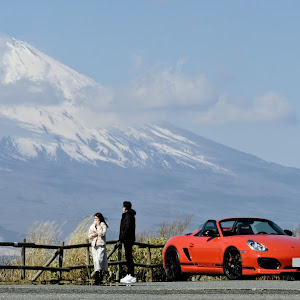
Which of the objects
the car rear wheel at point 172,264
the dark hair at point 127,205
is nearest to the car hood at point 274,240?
the car rear wheel at point 172,264

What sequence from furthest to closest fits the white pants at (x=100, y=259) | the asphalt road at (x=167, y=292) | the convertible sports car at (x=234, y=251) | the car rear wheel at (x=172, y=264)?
1. the car rear wheel at (x=172, y=264)
2. the white pants at (x=100, y=259)
3. the convertible sports car at (x=234, y=251)
4. the asphalt road at (x=167, y=292)

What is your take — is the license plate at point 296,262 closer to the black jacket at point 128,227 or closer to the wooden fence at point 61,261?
the black jacket at point 128,227

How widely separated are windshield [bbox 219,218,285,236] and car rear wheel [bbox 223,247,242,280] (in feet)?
1.94

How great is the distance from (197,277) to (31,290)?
897 cm

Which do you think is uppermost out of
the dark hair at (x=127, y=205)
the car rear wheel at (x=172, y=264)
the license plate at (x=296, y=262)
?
the dark hair at (x=127, y=205)

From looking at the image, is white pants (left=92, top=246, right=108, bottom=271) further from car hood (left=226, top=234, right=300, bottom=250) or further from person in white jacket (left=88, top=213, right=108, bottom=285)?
car hood (left=226, top=234, right=300, bottom=250)

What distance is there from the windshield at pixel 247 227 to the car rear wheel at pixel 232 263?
0.59 meters

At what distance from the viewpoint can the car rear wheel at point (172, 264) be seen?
74.3ft

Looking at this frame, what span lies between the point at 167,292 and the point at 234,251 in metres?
3.16

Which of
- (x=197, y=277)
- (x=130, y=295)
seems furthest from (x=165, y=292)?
(x=197, y=277)

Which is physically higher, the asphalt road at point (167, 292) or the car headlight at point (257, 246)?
the car headlight at point (257, 246)

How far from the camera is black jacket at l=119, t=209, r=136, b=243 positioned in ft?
70.6

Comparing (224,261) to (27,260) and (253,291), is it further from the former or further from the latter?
(27,260)

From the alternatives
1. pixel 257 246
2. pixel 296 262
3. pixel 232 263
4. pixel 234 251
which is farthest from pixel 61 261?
pixel 296 262
